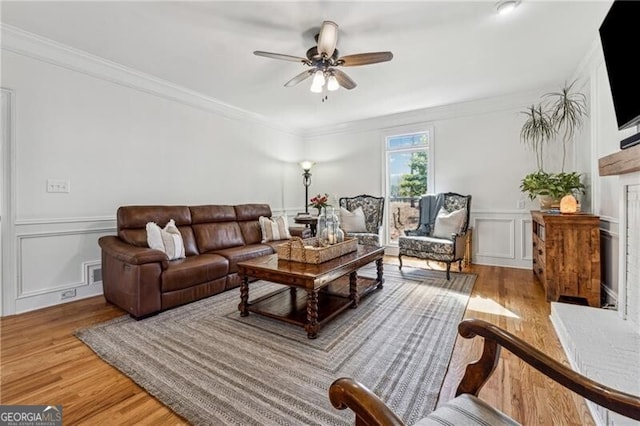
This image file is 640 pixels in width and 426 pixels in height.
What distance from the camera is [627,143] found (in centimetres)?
171

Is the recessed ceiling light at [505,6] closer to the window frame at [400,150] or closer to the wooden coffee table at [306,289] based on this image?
the wooden coffee table at [306,289]

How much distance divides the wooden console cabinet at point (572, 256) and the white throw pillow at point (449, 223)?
1154 millimetres

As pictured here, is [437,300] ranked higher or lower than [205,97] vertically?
lower

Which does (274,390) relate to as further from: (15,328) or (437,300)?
(15,328)

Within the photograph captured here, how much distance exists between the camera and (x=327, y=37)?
2.30 meters

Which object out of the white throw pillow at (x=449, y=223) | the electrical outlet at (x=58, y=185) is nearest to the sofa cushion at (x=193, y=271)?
the electrical outlet at (x=58, y=185)

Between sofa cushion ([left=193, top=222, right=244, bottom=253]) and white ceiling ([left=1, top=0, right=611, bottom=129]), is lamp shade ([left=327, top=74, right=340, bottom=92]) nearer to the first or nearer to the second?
white ceiling ([left=1, top=0, right=611, bottom=129])

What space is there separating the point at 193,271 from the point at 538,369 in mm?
2747

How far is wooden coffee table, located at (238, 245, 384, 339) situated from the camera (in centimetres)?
217

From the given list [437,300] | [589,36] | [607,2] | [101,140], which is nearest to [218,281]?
[101,140]

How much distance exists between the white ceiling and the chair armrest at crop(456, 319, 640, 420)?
2.34 m

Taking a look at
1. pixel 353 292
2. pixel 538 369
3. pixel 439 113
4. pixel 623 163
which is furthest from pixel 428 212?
pixel 538 369

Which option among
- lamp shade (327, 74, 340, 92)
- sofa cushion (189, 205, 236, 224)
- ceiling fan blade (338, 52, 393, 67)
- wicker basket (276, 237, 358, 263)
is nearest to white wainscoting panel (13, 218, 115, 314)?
sofa cushion (189, 205, 236, 224)

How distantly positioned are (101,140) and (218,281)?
6.71 feet
